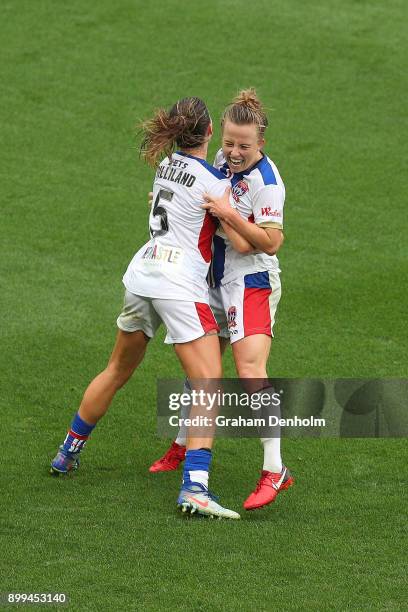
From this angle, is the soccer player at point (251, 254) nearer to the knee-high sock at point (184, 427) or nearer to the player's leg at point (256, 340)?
the player's leg at point (256, 340)

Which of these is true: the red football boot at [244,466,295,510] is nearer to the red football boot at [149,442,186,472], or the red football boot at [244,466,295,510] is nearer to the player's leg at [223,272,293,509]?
the player's leg at [223,272,293,509]

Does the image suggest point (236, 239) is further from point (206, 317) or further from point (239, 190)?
point (206, 317)

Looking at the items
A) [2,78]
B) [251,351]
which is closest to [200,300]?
[251,351]

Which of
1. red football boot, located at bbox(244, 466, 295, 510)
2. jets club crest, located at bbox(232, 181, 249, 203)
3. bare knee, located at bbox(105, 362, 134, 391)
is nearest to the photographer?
red football boot, located at bbox(244, 466, 295, 510)

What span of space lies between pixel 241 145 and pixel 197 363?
1048mm

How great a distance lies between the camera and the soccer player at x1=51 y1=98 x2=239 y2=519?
5.72 meters

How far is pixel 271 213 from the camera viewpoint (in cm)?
574

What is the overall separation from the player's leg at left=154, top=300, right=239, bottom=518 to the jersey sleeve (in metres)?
0.50

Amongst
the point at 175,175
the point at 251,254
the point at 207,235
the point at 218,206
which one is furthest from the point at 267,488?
the point at 175,175

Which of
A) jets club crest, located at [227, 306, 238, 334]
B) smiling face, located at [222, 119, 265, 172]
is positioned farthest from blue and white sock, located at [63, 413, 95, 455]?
smiling face, located at [222, 119, 265, 172]

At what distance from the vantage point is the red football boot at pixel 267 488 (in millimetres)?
5617

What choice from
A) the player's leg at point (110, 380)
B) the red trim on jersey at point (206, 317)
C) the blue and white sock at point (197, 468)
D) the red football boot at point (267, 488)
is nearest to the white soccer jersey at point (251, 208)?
the red trim on jersey at point (206, 317)

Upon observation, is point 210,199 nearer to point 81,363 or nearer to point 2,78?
point 81,363

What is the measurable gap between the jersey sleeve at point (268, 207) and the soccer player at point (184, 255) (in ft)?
0.61
